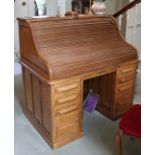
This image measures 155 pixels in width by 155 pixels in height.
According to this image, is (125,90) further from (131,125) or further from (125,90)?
(131,125)

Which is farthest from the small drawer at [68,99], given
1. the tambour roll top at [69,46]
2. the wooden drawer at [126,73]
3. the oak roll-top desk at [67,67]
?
the wooden drawer at [126,73]

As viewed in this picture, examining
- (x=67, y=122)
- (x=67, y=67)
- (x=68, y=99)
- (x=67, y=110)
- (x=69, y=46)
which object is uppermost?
(x=69, y=46)

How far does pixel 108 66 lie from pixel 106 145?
2.51 ft

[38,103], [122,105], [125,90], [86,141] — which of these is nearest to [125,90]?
[125,90]

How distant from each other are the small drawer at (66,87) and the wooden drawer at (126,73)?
1.88 ft

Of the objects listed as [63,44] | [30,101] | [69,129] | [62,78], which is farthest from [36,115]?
[63,44]

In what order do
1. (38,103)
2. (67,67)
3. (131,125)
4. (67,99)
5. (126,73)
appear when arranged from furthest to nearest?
(126,73)
(38,103)
(67,99)
(67,67)
(131,125)

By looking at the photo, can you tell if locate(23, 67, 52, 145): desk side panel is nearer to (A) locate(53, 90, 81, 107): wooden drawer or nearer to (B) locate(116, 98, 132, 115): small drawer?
(A) locate(53, 90, 81, 107): wooden drawer

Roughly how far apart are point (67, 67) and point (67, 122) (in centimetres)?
53

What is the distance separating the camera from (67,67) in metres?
1.84

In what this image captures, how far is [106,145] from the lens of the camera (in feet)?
6.95

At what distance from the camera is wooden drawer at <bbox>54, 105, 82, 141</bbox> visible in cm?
196

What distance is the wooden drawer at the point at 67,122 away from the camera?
77.2 inches

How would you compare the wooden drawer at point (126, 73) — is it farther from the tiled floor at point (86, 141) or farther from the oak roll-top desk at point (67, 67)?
the tiled floor at point (86, 141)
